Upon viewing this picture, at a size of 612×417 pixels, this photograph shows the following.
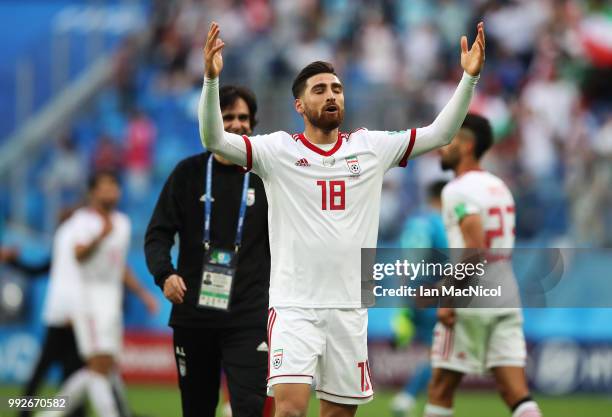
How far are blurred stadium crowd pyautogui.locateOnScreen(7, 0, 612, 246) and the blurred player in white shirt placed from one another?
6749 millimetres

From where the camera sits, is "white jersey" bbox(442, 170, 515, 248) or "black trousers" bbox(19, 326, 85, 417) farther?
"black trousers" bbox(19, 326, 85, 417)

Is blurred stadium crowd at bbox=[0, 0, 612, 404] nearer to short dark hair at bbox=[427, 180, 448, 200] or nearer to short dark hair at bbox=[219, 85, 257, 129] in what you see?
short dark hair at bbox=[427, 180, 448, 200]

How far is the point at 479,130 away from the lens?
948 centimetres

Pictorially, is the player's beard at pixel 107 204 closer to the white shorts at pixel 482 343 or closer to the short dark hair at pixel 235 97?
the short dark hair at pixel 235 97

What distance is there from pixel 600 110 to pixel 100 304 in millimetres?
10996

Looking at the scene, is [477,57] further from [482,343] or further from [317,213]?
[482,343]

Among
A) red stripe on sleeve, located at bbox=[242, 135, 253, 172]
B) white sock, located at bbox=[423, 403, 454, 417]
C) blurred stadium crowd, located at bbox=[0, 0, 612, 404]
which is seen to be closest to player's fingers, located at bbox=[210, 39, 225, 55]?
red stripe on sleeve, located at bbox=[242, 135, 253, 172]

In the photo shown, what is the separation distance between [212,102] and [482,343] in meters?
3.17

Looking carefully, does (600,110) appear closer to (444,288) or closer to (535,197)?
(535,197)

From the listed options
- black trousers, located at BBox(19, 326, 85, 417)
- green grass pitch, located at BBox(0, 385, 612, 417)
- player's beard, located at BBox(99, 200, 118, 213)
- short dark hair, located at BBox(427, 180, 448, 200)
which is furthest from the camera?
green grass pitch, located at BBox(0, 385, 612, 417)

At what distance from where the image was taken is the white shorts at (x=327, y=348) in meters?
7.30

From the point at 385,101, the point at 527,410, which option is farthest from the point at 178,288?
the point at 385,101

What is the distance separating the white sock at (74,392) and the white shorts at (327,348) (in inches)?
175

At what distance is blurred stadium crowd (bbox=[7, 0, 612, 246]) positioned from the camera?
58.1 feet
